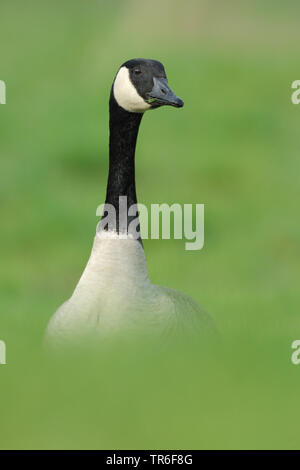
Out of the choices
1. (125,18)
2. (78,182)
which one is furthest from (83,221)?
(125,18)

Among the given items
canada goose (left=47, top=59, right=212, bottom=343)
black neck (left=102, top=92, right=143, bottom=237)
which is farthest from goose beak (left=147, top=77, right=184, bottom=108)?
black neck (left=102, top=92, right=143, bottom=237)

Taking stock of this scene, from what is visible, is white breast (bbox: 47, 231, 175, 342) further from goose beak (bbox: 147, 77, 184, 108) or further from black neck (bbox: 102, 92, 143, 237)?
goose beak (bbox: 147, 77, 184, 108)

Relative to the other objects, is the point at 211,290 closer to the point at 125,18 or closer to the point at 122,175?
the point at 122,175

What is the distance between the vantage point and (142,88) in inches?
309

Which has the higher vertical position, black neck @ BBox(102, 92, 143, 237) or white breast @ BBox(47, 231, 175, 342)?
black neck @ BBox(102, 92, 143, 237)

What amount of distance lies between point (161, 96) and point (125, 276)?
4.54 feet

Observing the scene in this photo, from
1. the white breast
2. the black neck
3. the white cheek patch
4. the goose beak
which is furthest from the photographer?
the black neck

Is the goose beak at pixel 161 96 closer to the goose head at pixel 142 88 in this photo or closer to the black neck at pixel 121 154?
the goose head at pixel 142 88

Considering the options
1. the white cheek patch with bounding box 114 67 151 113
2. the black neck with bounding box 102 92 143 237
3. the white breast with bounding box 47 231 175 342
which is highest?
the white cheek patch with bounding box 114 67 151 113

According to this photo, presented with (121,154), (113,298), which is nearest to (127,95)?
(121,154)

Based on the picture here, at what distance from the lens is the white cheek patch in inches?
311

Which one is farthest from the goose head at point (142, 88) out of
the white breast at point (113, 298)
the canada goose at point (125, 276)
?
the white breast at point (113, 298)

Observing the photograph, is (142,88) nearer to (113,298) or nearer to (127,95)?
(127,95)

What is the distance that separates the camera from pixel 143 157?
2330 cm
